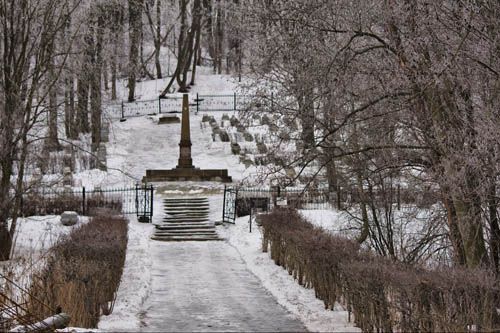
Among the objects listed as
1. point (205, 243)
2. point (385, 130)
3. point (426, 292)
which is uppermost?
point (385, 130)

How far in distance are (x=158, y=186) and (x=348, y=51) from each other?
18.2 meters

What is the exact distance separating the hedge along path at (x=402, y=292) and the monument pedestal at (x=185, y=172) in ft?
61.5

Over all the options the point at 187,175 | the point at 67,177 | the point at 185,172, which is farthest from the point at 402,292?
the point at 185,172

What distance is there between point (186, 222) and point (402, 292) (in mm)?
14984

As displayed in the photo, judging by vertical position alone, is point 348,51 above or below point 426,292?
above

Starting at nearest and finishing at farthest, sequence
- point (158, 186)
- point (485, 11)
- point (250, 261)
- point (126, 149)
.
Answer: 1. point (485, 11)
2. point (250, 261)
3. point (158, 186)
4. point (126, 149)

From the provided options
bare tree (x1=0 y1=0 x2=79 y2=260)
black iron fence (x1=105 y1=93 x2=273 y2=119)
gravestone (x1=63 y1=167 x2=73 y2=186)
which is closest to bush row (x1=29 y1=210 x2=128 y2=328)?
bare tree (x1=0 y1=0 x2=79 y2=260)

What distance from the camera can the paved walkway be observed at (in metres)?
9.14

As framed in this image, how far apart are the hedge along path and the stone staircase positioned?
9560mm

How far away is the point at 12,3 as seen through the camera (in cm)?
1568

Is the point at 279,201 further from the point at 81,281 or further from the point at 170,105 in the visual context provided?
the point at 170,105

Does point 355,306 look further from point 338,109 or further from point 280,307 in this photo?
point 338,109

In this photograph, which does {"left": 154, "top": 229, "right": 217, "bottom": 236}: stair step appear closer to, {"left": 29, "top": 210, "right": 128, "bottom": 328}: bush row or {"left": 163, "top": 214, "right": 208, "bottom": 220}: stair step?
{"left": 163, "top": 214, "right": 208, "bottom": 220}: stair step

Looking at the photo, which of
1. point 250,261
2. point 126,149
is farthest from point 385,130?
point 126,149
